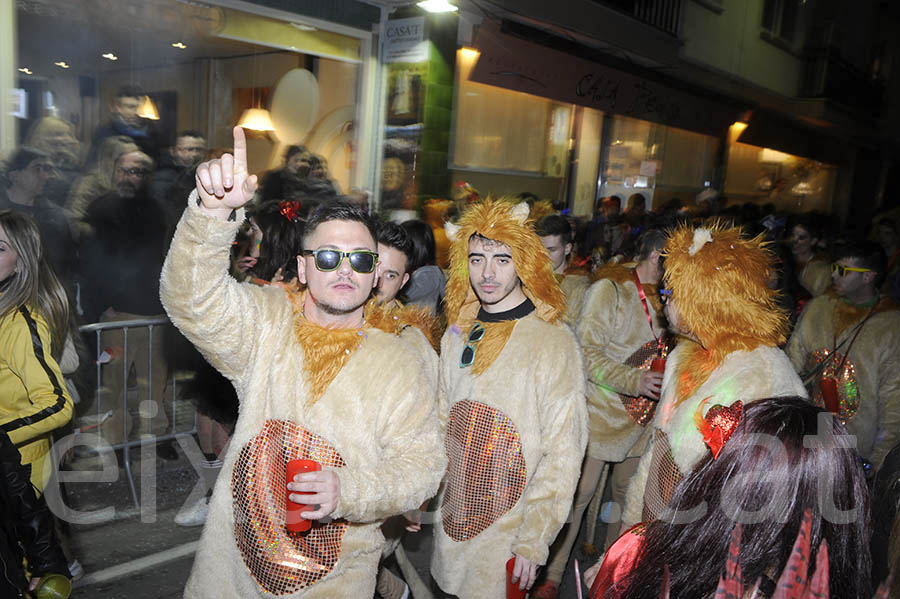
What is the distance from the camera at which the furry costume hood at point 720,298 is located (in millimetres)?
2963

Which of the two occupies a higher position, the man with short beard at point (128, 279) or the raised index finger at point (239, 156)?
the raised index finger at point (239, 156)

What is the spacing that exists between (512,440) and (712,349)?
3.27 ft

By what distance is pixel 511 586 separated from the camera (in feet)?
10.0

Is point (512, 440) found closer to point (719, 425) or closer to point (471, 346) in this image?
point (471, 346)

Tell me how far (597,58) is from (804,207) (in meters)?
15.2

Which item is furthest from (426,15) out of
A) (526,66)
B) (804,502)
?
(804,502)

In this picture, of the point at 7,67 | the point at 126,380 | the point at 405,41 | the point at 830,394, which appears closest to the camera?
Answer: the point at 830,394

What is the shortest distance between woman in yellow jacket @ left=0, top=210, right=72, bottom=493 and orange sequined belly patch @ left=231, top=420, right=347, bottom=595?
56.8 inches

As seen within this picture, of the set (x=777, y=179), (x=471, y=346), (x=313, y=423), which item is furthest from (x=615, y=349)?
(x=777, y=179)

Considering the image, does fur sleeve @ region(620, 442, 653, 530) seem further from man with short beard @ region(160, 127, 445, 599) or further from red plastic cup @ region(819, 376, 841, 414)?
red plastic cup @ region(819, 376, 841, 414)

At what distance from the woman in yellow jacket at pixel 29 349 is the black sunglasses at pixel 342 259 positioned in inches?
68.5

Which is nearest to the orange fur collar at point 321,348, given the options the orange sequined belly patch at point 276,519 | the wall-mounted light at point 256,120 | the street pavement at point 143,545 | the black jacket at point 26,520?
the orange sequined belly patch at point 276,519

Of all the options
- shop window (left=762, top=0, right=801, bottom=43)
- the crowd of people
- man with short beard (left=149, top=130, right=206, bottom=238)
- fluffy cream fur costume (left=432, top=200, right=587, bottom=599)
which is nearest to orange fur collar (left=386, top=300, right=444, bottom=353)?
the crowd of people

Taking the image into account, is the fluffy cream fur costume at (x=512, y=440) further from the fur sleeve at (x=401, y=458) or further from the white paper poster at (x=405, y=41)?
the white paper poster at (x=405, y=41)
